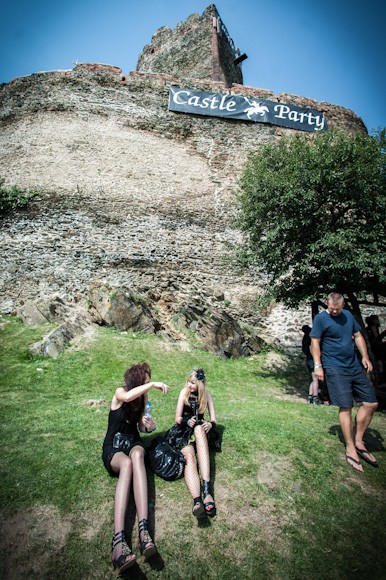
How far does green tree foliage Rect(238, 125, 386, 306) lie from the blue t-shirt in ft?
12.2

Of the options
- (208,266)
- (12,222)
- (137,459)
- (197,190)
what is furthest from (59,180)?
(137,459)

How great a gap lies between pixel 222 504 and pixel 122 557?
3.49ft

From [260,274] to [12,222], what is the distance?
9.84 m

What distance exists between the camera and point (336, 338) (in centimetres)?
398

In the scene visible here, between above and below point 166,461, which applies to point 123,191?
above

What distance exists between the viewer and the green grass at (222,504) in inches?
97.0

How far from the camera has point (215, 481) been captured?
10.8ft

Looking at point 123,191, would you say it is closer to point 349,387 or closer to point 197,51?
point 349,387

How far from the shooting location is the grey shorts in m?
3.78

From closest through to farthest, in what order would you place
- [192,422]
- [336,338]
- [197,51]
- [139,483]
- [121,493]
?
[121,493] → [139,483] → [192,422] → [336,338] → [197,51]

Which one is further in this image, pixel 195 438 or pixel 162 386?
pixel 195 438

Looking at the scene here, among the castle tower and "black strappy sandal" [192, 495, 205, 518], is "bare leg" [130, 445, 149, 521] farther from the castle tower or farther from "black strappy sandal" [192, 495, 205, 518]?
the castle tower

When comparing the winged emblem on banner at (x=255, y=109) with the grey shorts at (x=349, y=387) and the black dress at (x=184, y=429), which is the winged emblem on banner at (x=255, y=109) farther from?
the black dress at (x=184, y=429)

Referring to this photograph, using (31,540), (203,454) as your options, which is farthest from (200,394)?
(31,540)
